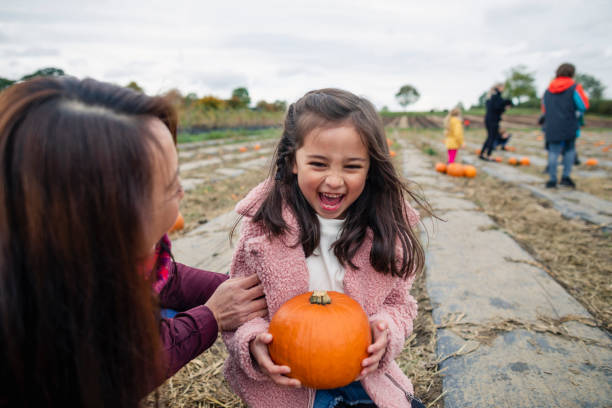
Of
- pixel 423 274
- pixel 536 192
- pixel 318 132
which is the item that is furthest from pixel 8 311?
pixel 536 192

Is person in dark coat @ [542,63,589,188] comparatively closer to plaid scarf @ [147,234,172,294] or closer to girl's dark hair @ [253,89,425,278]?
girl's dark hair @ [253,89,425,278]

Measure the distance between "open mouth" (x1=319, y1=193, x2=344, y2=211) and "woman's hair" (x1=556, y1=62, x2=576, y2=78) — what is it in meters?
6.71

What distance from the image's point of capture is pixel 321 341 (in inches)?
49.9

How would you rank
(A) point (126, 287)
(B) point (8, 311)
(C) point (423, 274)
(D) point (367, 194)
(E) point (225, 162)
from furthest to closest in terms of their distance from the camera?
(E) point (225, 162), (C) point (423, 274), (D) point (367, 194), (A) point (126, 287), (B) point (8, 311)

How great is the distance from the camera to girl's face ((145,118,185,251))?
0.98 meters

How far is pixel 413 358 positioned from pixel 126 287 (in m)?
1.66

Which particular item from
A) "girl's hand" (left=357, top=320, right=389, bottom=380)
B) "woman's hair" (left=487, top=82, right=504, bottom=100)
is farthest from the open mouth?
"woman's hair" (left=487, top=82, right=504, bottom=100)

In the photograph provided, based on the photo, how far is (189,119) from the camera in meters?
16.2

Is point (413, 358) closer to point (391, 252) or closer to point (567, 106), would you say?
point (391, 252)

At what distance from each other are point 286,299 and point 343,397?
52 cm

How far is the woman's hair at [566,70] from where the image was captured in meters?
6.11

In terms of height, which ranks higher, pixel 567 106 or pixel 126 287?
pixel 567 106

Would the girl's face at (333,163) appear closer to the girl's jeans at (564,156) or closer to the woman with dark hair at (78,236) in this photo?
the woman with dark hair at (78,236)

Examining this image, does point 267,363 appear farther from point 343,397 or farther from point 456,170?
point 456,170
